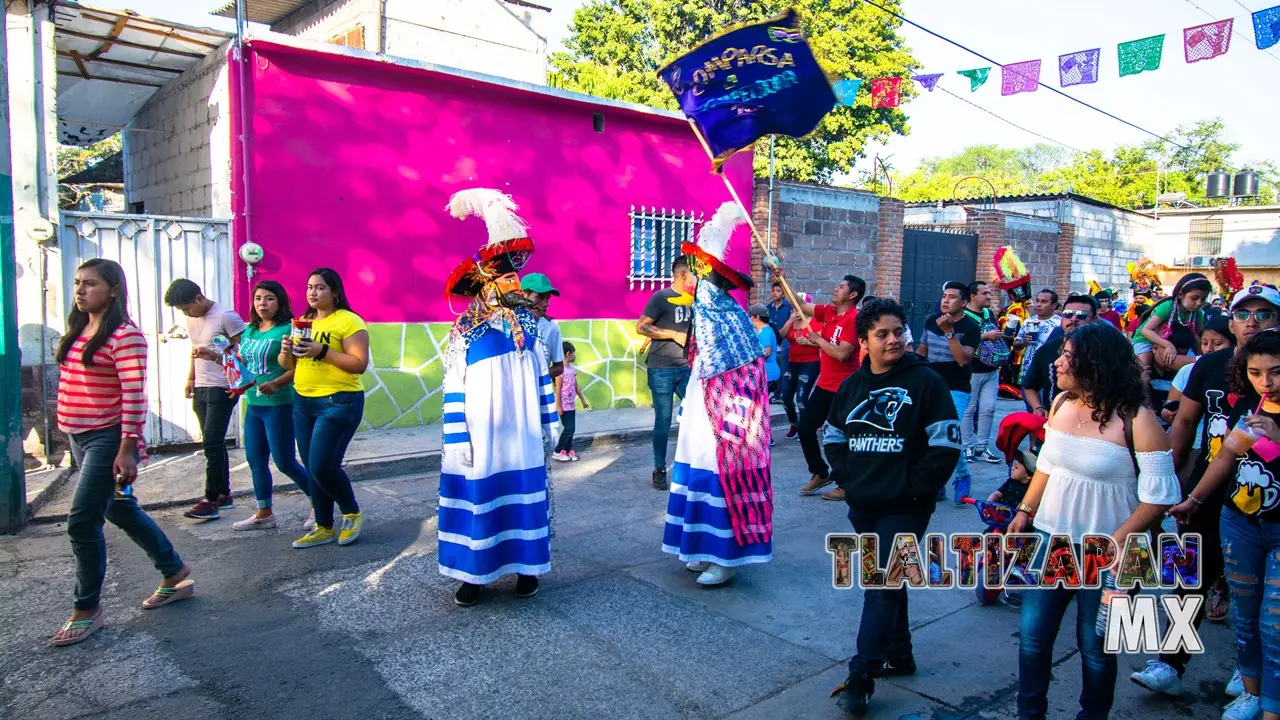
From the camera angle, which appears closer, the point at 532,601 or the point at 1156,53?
the point at 532,601

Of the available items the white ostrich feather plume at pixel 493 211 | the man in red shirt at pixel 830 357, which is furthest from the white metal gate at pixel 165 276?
the man in red shirt at pixel 830 357

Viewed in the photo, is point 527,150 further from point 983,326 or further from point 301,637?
point 301,637

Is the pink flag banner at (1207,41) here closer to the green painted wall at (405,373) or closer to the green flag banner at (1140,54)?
the green flag banner at (1140,54)

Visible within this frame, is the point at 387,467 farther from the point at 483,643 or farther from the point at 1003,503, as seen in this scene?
the point at 1003,503

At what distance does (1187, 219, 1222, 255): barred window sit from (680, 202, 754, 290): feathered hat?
103 ft

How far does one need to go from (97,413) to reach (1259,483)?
4877 mm

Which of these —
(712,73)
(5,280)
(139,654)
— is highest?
(712,73)

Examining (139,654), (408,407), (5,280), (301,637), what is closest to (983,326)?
(408,407)

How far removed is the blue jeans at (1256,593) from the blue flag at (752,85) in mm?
3188

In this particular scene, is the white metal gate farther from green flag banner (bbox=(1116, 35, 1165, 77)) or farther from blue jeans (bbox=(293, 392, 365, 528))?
green flag banner (bbox=(1116, 35, 1165, 77))

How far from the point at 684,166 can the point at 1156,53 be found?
6246 mm

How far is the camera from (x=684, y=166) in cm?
1182

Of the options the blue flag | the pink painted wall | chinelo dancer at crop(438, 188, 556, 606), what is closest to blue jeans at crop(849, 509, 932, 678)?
chinelo dancer at crop(438, 188, 556, 606)

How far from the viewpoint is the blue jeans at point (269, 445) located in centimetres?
555
